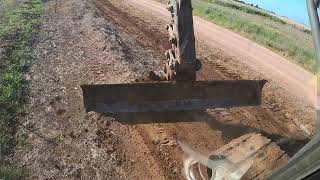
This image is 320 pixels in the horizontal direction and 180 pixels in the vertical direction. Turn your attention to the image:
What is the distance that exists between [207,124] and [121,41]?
7.67 meters

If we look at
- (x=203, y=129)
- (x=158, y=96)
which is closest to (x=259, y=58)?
(x=203, y=129)

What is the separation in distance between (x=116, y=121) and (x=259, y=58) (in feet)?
36.8

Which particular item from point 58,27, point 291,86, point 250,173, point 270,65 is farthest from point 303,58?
point 250,173

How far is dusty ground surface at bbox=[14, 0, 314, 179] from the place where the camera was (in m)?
8.31

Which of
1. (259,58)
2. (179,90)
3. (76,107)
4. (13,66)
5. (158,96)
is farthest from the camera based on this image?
(259,58)

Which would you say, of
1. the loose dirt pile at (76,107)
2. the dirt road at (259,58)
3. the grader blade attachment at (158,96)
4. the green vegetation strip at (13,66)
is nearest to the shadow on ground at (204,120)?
the grader blade attachment at (158,96)

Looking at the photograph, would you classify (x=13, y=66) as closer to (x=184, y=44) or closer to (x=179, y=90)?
(x=184, y=44)

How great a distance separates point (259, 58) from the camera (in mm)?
20062

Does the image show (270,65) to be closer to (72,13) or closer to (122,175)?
(72,13)

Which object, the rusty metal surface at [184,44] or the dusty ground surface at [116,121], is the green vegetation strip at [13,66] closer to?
the dusty ground surface at [116,121]

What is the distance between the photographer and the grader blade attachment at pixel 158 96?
24.9 feet

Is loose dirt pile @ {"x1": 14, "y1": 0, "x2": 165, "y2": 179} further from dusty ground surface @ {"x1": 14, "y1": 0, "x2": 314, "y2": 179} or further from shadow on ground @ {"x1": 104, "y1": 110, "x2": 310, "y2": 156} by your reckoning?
shadow on ground @ {"x1": 104, "y1": 110, "x2": 310, "y2": 156}

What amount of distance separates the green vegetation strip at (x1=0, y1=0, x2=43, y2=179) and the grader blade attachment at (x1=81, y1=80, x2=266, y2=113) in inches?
69.6

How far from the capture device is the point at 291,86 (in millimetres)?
16281
